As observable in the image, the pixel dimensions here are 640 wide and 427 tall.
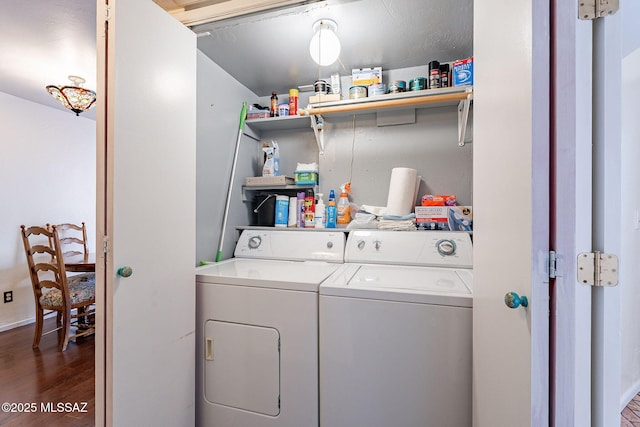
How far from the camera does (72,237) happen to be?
3498 millimetres

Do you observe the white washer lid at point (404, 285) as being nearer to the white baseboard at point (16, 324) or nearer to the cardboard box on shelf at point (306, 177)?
the cardboard box on shelf at point (306, 177)

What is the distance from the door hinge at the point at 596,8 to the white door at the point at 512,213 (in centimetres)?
8

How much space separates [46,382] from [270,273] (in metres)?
2.03

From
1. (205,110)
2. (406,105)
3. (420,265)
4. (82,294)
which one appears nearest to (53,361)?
(82,294)

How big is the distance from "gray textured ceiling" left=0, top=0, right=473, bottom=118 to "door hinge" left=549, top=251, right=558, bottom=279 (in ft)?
4.26

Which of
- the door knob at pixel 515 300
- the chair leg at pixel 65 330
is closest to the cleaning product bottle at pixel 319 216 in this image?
the door knob at pixel 515 300

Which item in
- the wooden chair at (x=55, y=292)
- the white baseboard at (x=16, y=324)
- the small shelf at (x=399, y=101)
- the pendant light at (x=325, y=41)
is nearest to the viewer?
the pendant light at (x=325, y=41)

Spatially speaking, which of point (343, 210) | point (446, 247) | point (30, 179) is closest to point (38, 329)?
point (30, 179)

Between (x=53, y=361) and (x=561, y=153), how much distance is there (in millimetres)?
3538

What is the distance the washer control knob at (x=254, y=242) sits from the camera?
200 cm

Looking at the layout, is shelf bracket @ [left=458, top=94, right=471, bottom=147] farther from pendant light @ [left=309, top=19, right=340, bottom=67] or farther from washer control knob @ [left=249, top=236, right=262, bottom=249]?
washer control knob @ [left=249, top=236, right=262, bottom=249]

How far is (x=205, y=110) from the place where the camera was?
1745mm

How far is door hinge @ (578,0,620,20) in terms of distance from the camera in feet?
2.14

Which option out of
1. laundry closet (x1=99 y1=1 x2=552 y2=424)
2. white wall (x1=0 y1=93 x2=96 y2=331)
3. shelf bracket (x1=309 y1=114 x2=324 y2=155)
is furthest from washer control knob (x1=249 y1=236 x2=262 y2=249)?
white wall (x1=0 y1=93 x2=96 y2=331)
